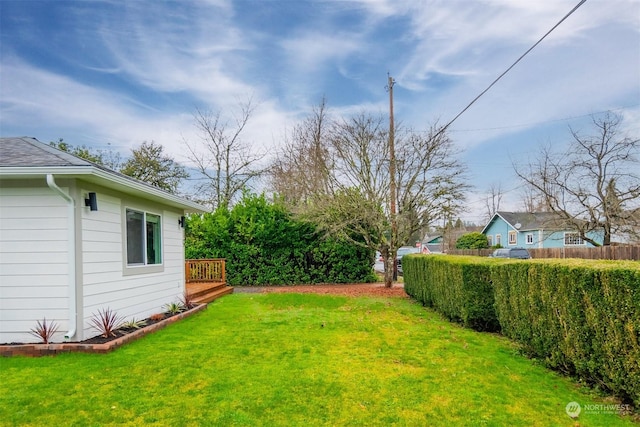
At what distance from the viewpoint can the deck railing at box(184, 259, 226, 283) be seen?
12.5 metres

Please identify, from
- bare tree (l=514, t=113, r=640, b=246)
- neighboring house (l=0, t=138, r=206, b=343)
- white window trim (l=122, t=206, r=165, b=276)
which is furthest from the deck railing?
bare tree (l=514, t=113, r=640, b=246)

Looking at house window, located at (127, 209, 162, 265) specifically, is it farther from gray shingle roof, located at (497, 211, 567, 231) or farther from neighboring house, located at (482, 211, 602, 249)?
neighboring house, located at (482, 211, 602, 249)

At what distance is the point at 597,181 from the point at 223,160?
17859 millimetres

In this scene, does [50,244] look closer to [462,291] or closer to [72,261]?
[72,261]

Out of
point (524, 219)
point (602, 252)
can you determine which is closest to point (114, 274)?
point (602, 252)

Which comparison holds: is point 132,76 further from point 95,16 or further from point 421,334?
point 421,334

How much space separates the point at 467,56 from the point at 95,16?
9675 mm

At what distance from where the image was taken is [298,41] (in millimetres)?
10625

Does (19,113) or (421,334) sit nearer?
(421,334)

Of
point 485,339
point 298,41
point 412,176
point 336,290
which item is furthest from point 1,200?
point 412,176

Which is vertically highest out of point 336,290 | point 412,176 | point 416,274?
point 412,176

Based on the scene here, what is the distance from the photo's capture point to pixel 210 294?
32.7ft

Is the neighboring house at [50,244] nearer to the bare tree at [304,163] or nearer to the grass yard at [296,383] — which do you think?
the grass yard at [296,383]

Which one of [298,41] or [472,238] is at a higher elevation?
[298,41]
